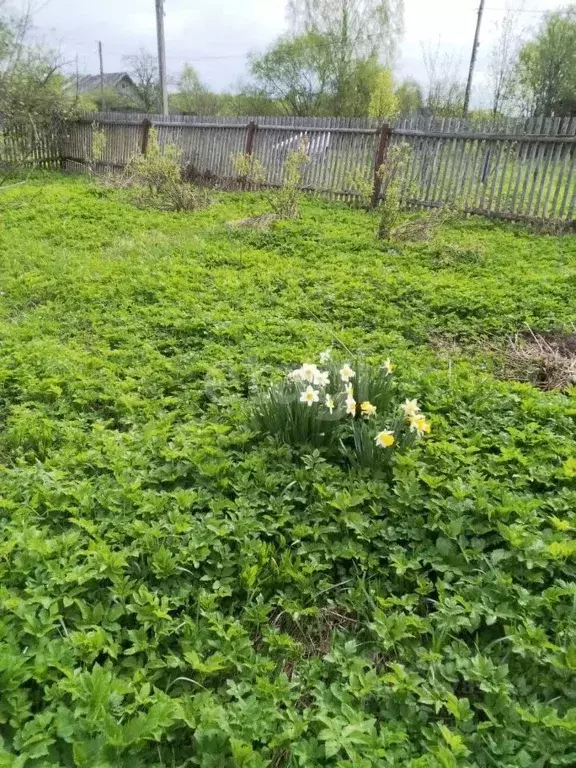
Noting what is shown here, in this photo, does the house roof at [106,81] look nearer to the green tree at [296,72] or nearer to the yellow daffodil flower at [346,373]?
the green tree at [296,72]

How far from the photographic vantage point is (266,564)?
216cm

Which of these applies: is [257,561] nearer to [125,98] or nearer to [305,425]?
[305,425]

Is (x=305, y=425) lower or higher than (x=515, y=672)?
higher

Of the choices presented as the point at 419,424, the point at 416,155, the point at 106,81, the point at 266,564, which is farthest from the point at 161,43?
the point at 106,81

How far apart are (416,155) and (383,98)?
1508 cm

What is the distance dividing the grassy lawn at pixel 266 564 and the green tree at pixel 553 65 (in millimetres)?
23127

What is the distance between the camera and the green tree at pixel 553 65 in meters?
22.5

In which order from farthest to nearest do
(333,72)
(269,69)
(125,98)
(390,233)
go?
1. (125,98)
2. (269,69)
3. (333,72)
4. (390,233)

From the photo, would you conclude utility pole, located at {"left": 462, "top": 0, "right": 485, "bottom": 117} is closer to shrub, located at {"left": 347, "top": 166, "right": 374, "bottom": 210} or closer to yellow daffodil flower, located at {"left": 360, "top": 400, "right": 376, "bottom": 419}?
shrub, located at {"left": 347, "top": 166, "right": 374, "bottom": 210}

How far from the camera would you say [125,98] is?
1412 inches

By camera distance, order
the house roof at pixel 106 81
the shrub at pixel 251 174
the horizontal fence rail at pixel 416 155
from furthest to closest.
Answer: the house roof at pixel 106 81 < the shrub at pixel 251 174 < the horizontal fence rail at pixel 416 155

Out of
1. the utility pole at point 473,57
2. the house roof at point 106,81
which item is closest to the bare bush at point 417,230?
the utility pole at point 473,57

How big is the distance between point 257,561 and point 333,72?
30094mm

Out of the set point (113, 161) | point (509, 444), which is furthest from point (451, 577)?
point (113, 161)
